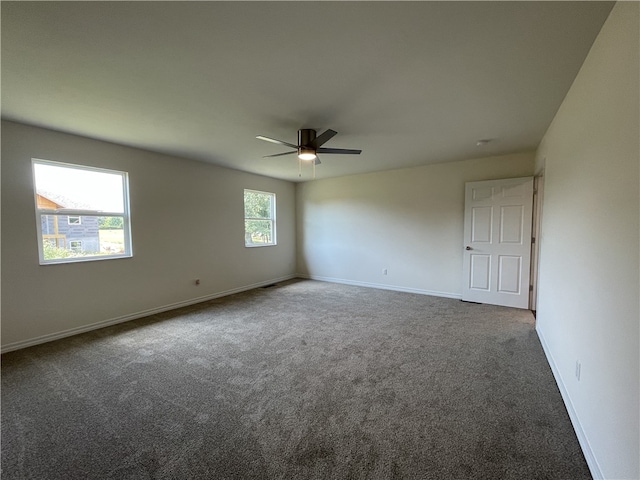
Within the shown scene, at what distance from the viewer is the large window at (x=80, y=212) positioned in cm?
306

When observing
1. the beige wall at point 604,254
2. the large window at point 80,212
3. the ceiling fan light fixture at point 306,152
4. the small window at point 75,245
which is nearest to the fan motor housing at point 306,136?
the ceiling fan light fixture at point 306,152

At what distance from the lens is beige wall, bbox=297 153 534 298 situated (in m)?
4.70

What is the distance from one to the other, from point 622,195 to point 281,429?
7.36ft

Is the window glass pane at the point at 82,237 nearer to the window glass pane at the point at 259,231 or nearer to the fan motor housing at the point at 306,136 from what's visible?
the window glass pane at the point at 259,231

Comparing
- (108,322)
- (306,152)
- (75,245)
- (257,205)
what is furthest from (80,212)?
(257,205)

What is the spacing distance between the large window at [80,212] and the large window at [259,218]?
87.2 inches

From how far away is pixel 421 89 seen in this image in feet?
7.26

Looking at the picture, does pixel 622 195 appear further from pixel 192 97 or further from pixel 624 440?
pixel 192 97

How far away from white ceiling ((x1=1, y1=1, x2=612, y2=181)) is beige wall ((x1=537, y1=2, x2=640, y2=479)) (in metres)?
0.30

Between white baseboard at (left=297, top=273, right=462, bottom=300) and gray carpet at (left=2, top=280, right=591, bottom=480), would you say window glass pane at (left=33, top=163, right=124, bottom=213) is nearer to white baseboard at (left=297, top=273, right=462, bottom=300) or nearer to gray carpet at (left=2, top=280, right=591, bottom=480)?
Answer: gray carpet at (left=2, top=280, right=591, bottom=480)

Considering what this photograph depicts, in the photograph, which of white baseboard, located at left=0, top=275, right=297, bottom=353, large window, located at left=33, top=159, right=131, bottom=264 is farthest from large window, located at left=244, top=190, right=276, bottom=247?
large window, located at left=33, top=159, right=131, bottom=264

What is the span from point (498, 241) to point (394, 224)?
1.75 metres

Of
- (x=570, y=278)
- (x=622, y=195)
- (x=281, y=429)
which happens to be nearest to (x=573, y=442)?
(x=570, y=278)

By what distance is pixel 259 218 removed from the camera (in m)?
5.87
